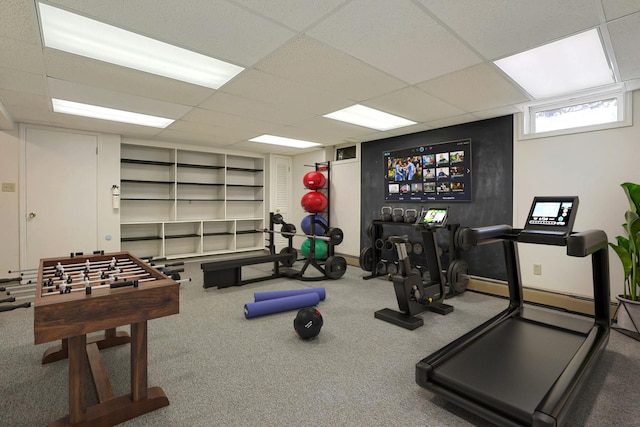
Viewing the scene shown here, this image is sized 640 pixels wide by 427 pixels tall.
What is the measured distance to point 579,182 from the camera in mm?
3676

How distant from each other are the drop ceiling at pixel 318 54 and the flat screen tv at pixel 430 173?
584 mm

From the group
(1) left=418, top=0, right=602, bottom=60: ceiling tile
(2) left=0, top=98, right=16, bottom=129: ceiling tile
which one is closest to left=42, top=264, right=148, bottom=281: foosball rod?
(1) left=418, top=0, right=602, bottom=60: ceiling tile

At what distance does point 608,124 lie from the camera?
346 cm

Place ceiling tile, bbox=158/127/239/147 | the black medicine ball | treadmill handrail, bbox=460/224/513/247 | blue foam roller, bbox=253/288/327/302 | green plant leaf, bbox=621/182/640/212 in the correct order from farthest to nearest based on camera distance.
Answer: ceiling tile, bbox=158/127/239/147 → blue foam roller, bbox=253/288/327/302 → green plant leaf, bbox=621/182/640/212 → the black medicine ball → treadmill handrail, bbox=460/224/513/247

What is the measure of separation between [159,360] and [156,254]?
4.55 m

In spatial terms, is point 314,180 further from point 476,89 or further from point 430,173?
point 476,89

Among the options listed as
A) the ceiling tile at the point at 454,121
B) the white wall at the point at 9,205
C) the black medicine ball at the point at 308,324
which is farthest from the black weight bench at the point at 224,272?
the ceiling tile at the point at 454,121

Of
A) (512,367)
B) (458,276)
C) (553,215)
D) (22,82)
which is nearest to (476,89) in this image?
(553,215)

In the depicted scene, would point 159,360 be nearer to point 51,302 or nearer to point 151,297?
point 151,297

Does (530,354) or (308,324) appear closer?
(530,354)

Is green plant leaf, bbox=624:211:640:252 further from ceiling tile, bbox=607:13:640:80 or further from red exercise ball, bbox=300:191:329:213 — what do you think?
red exercise ball, bbox=300:191:329:213

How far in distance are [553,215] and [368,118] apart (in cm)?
287

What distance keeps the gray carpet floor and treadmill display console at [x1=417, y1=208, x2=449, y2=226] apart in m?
1.23

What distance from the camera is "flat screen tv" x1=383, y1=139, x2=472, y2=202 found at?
4.69m
